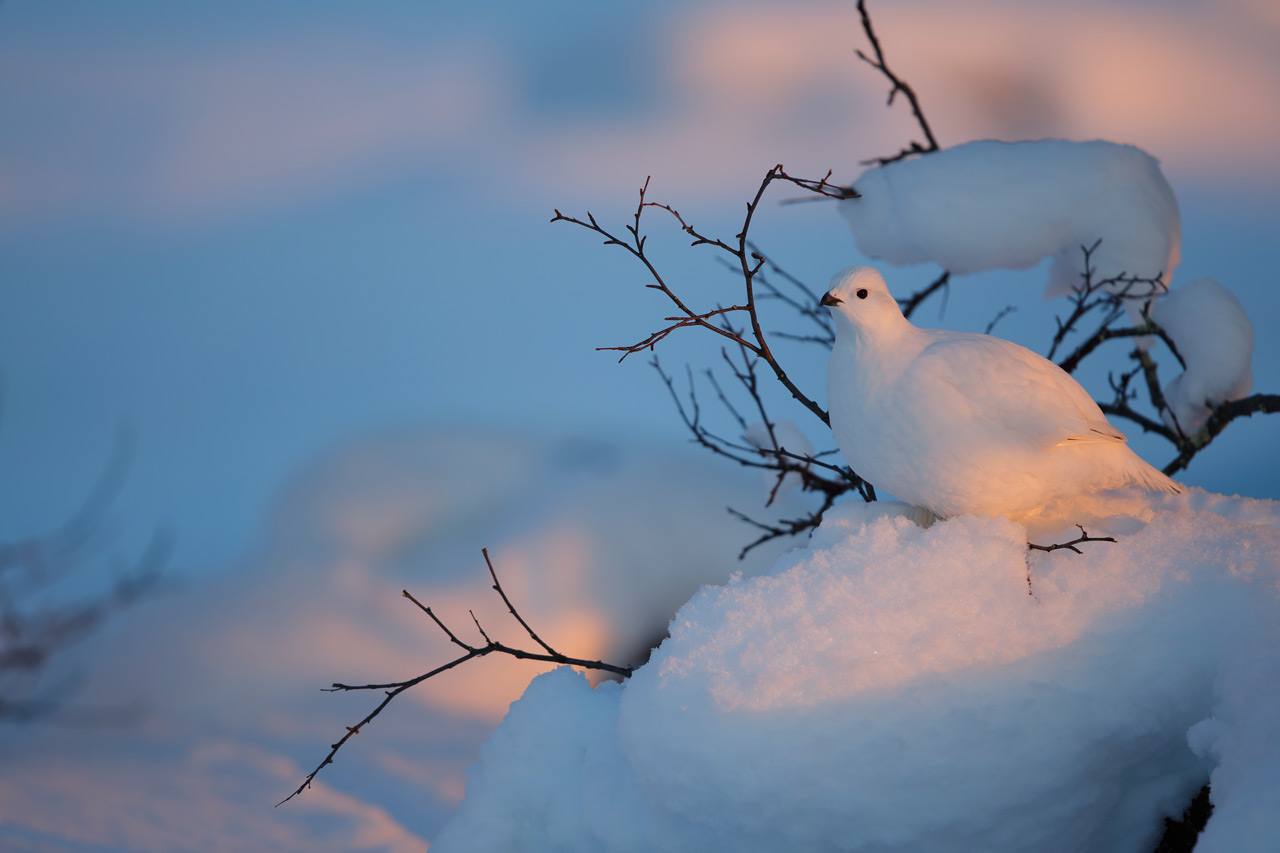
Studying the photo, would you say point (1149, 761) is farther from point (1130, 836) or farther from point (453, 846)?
point (453, 846)

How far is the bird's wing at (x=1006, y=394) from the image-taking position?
5.46ft

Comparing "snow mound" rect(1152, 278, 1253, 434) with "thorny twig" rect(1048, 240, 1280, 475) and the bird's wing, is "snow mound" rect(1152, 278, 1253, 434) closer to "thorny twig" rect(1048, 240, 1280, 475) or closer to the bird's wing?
"thorny twig" rect(1048, 240, 1280, 475)

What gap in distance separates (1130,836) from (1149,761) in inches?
6.0

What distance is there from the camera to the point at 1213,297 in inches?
109

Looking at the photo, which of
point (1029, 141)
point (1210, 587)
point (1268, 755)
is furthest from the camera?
point (1029, 141)

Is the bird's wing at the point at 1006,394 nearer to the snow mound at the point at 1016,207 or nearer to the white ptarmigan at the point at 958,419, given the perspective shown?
the white ptarmigan at the point at 958,419

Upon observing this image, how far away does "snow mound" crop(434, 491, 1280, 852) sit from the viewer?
144 centimetres

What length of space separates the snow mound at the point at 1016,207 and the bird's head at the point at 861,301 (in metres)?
0.81

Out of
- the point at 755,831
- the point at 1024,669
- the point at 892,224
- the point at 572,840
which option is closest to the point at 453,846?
the point at 572,840

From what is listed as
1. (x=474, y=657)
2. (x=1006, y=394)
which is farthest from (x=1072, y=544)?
(x=474, y=657)

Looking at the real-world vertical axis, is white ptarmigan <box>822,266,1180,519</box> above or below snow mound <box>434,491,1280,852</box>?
above

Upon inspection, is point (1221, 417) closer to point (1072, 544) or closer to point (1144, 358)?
point (1144, 358)

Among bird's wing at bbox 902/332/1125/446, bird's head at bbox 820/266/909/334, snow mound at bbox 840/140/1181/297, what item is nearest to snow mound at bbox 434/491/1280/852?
bird's wing at bbox 902/332/1125/446

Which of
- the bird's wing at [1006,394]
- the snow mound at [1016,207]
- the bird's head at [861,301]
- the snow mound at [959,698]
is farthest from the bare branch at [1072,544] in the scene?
the snow mound at [1016,207]
